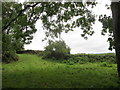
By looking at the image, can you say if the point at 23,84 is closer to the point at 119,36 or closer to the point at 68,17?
the point at 119,36

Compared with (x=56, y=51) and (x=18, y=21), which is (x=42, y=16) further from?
(x=56, y=51)

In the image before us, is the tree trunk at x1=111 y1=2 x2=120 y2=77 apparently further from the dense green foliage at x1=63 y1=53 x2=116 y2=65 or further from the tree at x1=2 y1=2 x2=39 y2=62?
the dense green foliage at x1=63 y1=53 x2=116 y2=65

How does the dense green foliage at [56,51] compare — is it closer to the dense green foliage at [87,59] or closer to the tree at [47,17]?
the dense green foliage at [87,59]

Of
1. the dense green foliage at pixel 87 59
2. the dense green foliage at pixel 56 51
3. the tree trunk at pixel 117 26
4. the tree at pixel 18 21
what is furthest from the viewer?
the dense green foliage at pixel 56 51

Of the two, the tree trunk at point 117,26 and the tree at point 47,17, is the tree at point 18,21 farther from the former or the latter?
the tree trunk at point 117,26

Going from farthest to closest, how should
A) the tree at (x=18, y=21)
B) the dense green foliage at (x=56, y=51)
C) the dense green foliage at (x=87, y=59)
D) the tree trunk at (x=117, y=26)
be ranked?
the dense green foliage at (x=56, y=51)
the dense green foliage at (x=87, y=59)
the tree at (x=18, y=21)
the tree trunk at (x=117, y=26)

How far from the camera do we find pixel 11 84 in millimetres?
10844

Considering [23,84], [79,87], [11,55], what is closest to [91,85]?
[79,87]

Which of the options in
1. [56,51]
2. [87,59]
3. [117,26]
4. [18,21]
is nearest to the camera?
[117,26]

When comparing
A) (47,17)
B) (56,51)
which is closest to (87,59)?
(56,51)

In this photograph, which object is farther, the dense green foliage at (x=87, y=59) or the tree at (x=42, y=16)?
the dense green foliage at (x=87, y=59)

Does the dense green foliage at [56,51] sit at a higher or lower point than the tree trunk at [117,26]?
lower

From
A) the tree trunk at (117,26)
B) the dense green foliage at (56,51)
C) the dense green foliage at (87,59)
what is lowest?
the dense green foliage at (87,59)

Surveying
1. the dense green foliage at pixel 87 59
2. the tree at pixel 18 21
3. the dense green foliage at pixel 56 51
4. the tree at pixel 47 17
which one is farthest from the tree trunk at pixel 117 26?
the dense green foliage at pixel 56 51
